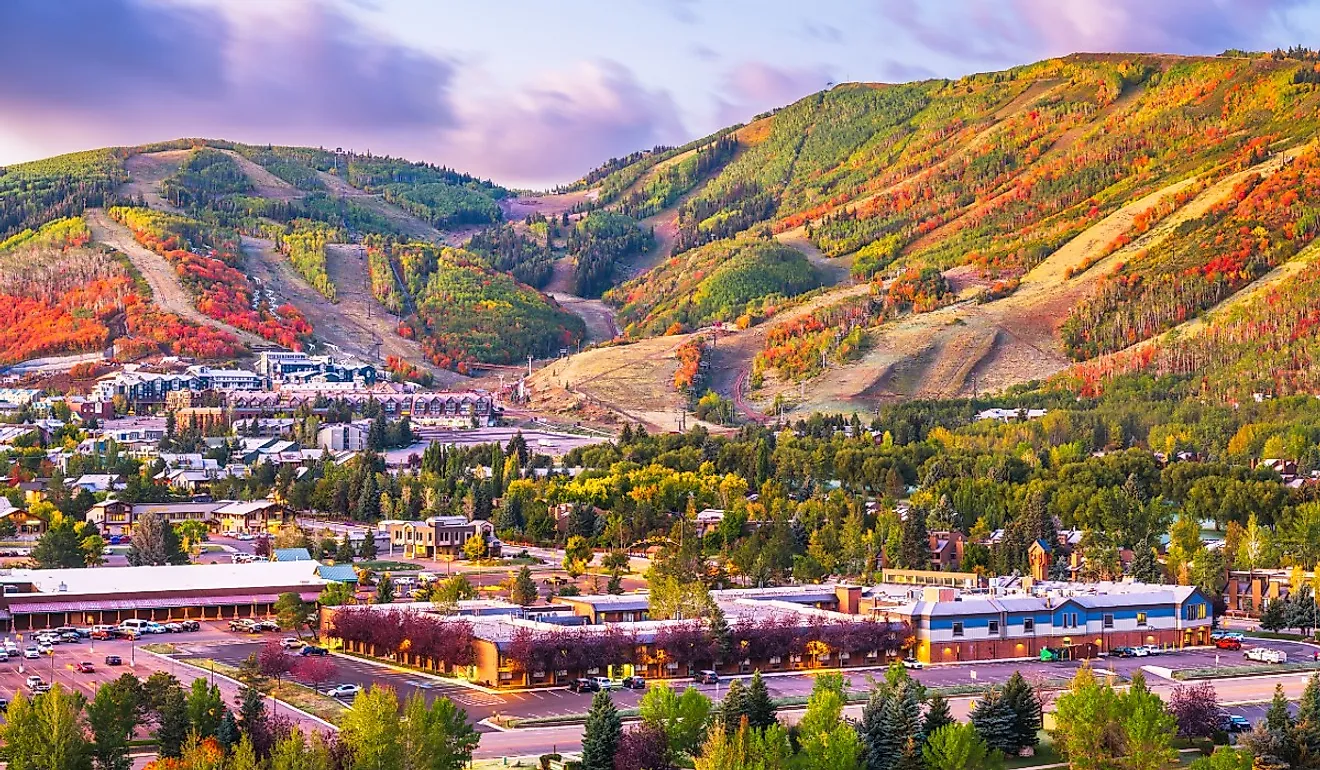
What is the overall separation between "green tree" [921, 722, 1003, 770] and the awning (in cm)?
3676

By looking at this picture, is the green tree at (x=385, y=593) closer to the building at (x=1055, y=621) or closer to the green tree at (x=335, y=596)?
the green tree at (x=335, y=596)

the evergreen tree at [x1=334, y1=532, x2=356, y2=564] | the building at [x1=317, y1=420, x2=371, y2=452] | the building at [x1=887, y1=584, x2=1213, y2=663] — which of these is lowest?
the building at [x1=887, y1=584, x2=1213, y2=663]

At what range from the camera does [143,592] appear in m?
79.1

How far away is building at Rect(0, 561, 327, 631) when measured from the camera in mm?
77062

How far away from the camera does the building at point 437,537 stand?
339 ft

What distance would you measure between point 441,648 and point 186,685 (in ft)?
28.5

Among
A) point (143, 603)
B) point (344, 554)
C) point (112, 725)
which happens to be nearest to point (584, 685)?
point (112, 725)

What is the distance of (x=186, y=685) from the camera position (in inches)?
2362

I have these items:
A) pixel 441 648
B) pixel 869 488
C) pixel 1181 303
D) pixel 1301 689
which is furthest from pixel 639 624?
pixel 1181 303

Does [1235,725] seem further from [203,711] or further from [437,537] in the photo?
[437,537]

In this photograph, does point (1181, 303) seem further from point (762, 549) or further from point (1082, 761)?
point (1082, 761)

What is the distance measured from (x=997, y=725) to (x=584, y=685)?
15.1 metres

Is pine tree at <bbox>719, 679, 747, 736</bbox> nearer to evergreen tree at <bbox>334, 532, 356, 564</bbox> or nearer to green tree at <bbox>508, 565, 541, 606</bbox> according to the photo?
green tree at <bbox>508, 565, 541, 606</bbox>

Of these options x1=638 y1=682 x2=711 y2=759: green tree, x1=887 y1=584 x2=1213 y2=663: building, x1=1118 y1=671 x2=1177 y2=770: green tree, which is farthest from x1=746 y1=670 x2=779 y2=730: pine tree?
x1=887 y1=584 x2=1213 y2=663: building
